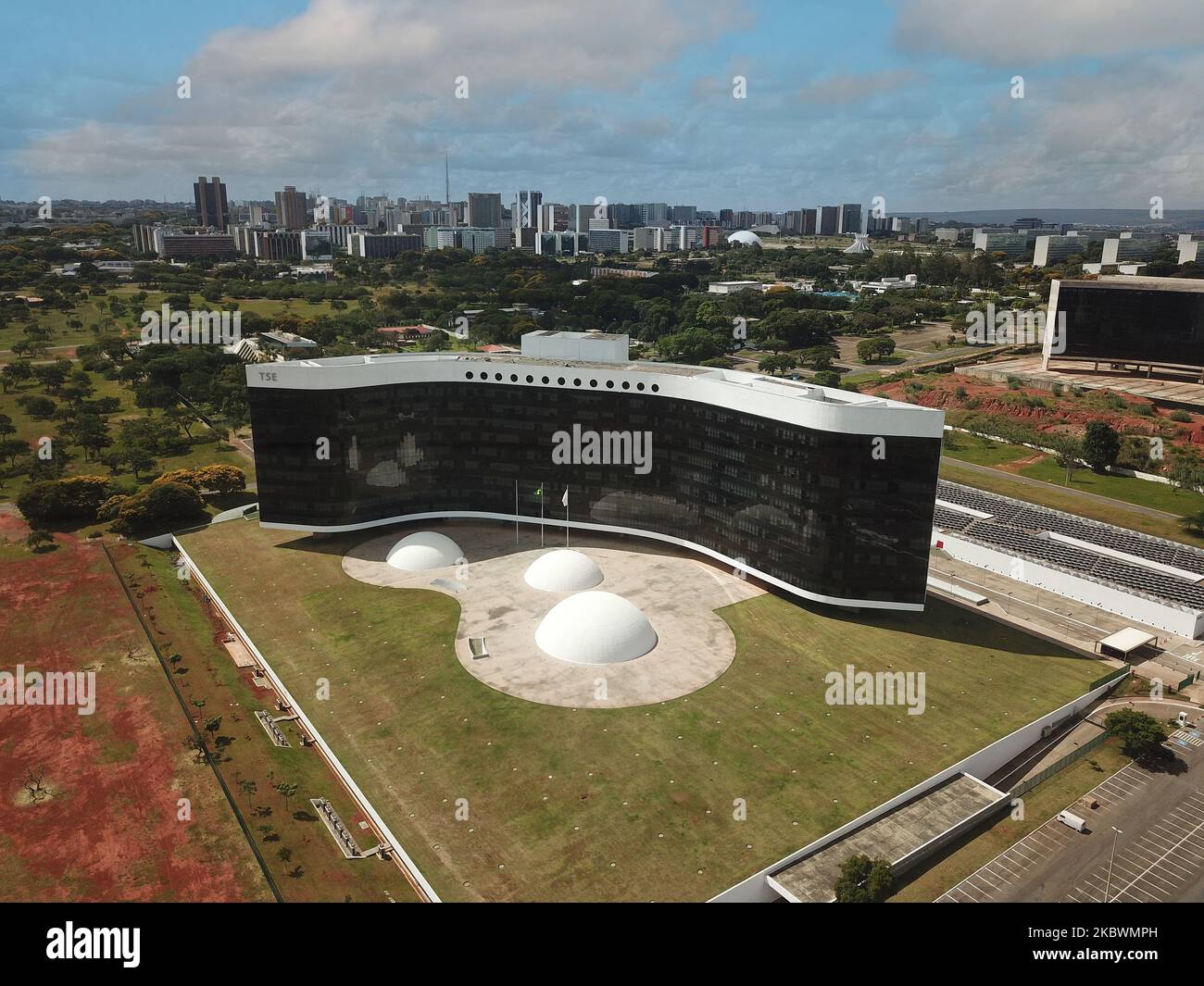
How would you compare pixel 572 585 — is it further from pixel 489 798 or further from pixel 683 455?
pixel 489 798

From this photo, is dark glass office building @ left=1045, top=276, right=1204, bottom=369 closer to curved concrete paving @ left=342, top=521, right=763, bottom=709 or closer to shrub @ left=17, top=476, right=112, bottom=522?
curved concrete paving @ left=342, top=521, right=763, bottom=709

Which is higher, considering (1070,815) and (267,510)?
(267,510)

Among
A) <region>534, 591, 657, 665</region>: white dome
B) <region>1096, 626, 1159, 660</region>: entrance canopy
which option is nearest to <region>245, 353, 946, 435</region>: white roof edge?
<region>534, 591, 657, 665</region>: white dome

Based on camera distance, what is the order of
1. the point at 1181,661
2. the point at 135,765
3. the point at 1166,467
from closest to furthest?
the point at 135,765
the point at 1181,661
the point at 1166,467

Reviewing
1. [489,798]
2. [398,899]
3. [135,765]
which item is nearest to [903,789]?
[489,798]

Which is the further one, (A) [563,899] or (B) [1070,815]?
(B) [1070,815]

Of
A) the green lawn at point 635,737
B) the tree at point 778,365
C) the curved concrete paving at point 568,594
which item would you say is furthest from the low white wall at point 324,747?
the tree at point 778,365
